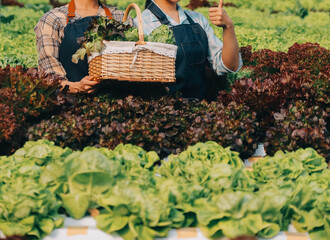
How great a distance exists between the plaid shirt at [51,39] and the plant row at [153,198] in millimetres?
1286

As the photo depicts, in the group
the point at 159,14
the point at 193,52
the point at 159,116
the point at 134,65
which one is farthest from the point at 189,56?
the point at 134,65

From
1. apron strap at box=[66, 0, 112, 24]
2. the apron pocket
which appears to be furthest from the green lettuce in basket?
apron strap at box=[66, 0, 112, 24]

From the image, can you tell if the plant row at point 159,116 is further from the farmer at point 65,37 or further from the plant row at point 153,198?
the plant row at point 153,198

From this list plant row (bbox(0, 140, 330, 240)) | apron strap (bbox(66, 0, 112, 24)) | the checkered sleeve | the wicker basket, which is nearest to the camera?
plant row (bbox(0, 140, 330, 240))

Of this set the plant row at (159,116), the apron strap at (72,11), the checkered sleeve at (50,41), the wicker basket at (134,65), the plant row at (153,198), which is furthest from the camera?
the apron strap at (72,11)

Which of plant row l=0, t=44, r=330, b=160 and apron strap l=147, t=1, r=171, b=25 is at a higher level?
apron strap l=147, t=1, r=171, b=25

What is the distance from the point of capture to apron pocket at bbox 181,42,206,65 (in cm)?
363

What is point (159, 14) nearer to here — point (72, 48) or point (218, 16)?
point (218, 16)

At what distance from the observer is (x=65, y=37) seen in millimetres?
3500

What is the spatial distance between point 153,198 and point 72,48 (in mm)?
1896

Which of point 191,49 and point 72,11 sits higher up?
point 72,11

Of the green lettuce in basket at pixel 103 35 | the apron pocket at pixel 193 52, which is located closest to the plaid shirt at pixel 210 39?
the apron pocket at pixel 193 52

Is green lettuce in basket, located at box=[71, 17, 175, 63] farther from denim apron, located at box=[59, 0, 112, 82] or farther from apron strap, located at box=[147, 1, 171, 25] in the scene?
apron strap, located at box=[147, 1, 171, 25]

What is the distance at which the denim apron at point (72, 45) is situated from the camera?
11.4ft
